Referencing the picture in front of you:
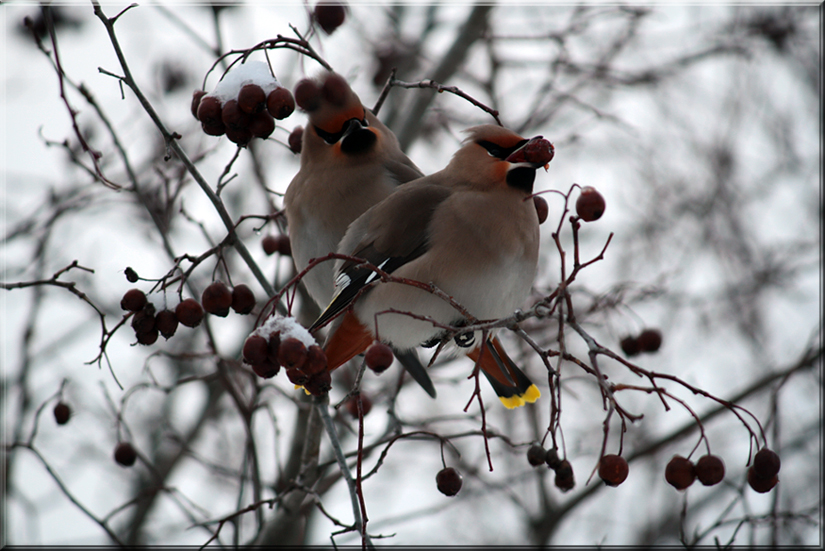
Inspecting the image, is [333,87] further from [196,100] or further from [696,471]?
[696,471]

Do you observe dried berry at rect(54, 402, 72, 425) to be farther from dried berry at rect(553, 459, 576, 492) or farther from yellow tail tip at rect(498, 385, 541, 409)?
dried berry at rect(553, 459, 576, 492)

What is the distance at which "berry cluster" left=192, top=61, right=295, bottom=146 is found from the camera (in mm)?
2045

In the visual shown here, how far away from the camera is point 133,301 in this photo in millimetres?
2215

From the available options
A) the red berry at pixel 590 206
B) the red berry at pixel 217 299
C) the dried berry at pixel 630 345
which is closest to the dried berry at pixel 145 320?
the red berry at pixel 217 299

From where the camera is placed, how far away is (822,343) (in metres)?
3.50

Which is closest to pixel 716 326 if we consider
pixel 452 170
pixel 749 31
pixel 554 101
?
pixel 749 31

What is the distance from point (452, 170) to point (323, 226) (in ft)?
2.09

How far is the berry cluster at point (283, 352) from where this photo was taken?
5.95ft

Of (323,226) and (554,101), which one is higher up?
(554,101)

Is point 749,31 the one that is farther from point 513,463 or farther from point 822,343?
point 513,463

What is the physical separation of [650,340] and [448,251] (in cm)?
108

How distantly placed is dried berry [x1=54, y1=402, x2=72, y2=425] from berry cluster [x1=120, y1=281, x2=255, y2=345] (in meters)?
0.96

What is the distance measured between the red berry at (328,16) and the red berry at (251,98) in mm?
711

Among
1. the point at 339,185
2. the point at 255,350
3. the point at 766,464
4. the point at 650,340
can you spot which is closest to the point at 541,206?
the point at 650,340
